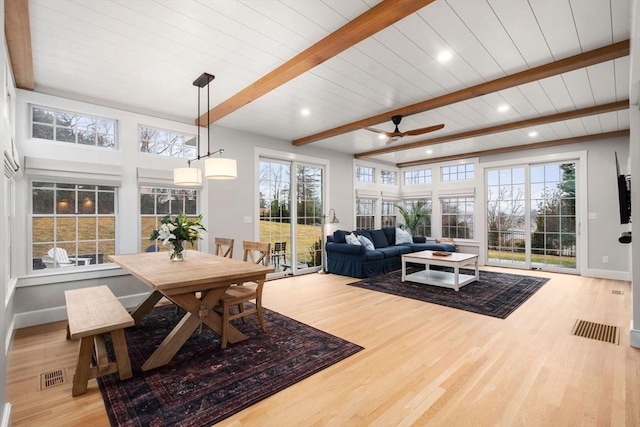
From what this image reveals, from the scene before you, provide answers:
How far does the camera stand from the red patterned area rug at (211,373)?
1.86 metres

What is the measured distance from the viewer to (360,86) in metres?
3.46

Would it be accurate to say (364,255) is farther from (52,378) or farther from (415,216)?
(52,378)

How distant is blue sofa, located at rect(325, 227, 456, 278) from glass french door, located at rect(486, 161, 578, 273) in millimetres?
1189

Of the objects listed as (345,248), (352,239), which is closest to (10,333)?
(345,248)

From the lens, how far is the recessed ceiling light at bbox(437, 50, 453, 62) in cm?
272

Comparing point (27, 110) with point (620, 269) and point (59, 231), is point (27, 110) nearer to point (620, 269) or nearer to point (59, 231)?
point (59, 231)

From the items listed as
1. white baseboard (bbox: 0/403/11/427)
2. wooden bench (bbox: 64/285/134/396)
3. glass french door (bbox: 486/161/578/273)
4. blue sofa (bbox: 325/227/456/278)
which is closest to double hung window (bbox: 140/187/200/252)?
wooden bench (bbox: 64/285/134/396)

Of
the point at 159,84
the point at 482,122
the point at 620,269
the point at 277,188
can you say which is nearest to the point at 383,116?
the point at 482,122

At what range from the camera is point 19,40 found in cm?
241

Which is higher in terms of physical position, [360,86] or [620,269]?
[360,86]

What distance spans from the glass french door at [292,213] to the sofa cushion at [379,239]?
126cm

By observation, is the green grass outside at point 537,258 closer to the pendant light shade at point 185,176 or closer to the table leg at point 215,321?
the table leg at point 215,321

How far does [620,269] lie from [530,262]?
1.37m

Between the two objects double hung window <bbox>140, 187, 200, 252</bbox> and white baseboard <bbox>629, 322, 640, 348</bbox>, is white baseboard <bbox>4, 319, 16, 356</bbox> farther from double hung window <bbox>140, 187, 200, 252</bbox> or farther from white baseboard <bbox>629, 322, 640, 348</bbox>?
white baseboard <bbox>629, 322, 640, 348</bbox>
